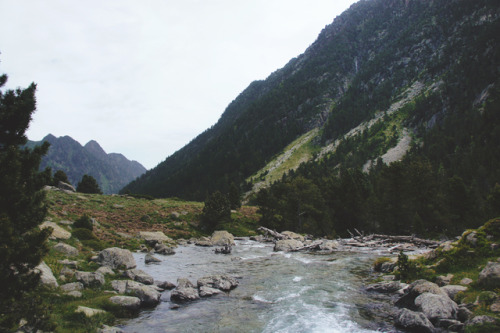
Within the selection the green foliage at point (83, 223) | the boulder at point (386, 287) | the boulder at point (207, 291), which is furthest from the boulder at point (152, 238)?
the boulder at point (386, 287)

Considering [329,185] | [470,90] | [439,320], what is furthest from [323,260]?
[470,90]

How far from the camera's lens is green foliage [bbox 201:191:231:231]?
5659 cm

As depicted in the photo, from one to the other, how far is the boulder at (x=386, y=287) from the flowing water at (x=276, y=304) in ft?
3.45

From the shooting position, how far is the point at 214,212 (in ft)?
186

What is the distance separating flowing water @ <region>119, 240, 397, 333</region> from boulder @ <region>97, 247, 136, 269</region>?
100.0 inches

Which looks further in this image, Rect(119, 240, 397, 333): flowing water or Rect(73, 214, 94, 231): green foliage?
Rect(73, 214, 94, 231): green foliage

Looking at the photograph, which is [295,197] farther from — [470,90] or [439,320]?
[470,90]

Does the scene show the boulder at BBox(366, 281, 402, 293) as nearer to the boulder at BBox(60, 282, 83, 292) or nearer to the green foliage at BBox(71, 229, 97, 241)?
the boulder at BBox(60, 282, 83, 292)

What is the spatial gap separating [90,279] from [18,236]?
8.31 meters

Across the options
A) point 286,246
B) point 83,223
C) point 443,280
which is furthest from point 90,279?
point 286,246

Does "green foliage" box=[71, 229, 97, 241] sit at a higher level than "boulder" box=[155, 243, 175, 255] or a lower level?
higher

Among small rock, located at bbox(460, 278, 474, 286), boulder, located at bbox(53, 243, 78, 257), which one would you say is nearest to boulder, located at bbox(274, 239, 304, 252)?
small rock, located at bbox(460, 278, 474, 286)

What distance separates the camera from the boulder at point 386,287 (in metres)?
18.0

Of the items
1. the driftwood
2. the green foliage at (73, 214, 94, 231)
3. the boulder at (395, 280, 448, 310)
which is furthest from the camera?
the driftwood
